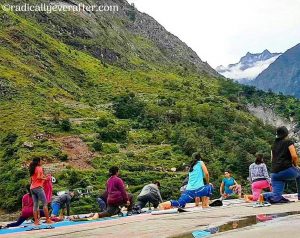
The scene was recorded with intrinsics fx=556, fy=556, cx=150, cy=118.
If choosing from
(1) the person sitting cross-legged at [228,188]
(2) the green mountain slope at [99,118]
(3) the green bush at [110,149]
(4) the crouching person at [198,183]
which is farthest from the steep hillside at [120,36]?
(4) the crouching person at [198,183]

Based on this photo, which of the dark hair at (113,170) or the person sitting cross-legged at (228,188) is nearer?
the dark hair at (113,170)

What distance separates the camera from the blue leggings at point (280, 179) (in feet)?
43.5

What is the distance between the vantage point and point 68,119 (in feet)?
237

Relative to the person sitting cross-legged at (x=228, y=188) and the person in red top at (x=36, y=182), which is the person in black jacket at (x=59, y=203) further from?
the person sitting cross-legged at (x=228, y=188)

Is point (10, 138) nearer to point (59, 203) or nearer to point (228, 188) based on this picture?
point (228, 188)

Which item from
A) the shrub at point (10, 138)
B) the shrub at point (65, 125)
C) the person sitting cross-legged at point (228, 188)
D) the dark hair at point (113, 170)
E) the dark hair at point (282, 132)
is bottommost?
the person sitting cross-legged at point (228, 188)

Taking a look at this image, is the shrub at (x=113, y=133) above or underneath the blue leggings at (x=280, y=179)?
above

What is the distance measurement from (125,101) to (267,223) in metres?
85.6

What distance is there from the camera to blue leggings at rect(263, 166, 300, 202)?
13264 mm

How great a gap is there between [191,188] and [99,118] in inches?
2520

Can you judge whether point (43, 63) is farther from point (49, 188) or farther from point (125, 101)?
point (49, 188)

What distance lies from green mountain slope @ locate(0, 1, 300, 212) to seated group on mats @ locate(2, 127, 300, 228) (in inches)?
1163

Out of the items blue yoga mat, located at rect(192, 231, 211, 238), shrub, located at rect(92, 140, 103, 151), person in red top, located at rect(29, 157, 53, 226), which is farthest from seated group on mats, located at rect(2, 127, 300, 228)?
shrub, located at rect(92, 140, 103, 151)

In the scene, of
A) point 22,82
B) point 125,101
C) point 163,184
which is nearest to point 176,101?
point 125,101
